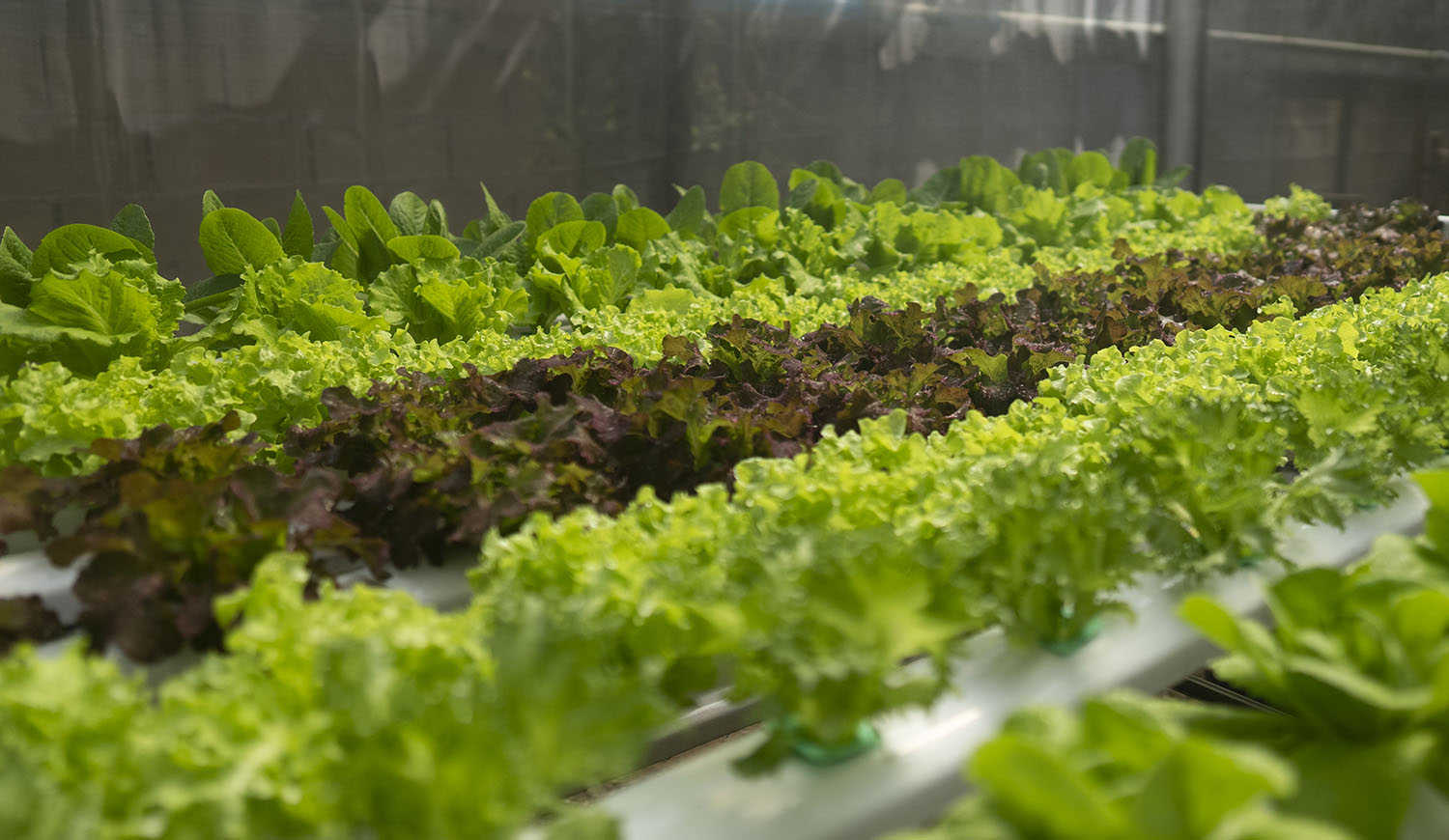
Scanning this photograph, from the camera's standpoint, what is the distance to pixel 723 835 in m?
0.90

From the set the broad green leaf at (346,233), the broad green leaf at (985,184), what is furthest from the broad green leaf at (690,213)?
the broad green leaf at (985,184)

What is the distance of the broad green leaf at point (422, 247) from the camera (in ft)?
8.30

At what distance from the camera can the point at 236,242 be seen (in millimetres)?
2426

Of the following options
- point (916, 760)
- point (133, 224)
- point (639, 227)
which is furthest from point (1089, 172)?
point (916, 760)

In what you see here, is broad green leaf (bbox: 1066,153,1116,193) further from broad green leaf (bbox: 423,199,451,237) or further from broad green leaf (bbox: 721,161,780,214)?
broad green leaf (bbox: 423,199,451,237)

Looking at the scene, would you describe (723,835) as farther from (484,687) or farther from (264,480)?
(264,480)

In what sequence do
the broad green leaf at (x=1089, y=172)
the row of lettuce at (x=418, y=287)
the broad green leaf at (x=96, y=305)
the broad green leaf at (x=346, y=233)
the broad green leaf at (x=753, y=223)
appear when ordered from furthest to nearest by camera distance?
the broad green leaf at (x=1089, y=172) → the broad green leaf at (x=753, y=223) → the broad green leaf at (x=346, y=233) → the broad green leaf at (x=96, y=305) → the row of lettuce at (x=418, y=287)

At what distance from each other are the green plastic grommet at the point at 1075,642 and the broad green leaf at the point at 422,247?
5.80 feet

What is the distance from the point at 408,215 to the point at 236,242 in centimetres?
49

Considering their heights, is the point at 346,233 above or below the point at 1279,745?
above

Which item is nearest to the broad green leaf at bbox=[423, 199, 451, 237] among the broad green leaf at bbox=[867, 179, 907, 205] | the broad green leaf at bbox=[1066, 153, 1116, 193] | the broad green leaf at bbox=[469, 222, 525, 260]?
the broad green leaf at bbox=[469, 222, 525, 260]

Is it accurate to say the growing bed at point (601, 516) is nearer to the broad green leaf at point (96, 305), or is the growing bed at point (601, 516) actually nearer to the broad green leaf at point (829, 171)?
the broad green leaf at point (96, 305)

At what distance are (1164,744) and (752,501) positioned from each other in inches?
22.5

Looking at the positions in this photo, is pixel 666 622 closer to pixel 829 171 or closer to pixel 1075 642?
pixel 1075 642
